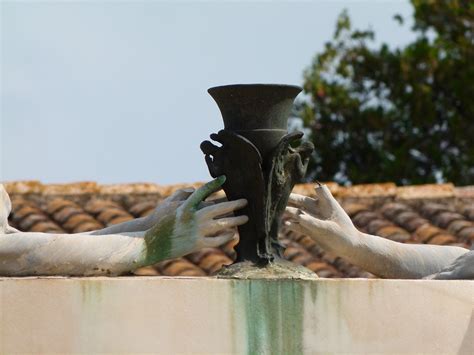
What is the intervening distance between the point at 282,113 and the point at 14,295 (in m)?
1.42

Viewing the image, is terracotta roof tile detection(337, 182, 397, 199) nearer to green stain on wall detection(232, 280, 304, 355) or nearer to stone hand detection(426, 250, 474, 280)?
stone hand detection(426, 250, 474, 280)

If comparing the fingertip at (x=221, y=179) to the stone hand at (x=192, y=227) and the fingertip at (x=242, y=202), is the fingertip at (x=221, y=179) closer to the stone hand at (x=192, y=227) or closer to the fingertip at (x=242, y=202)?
the stone hand at (x=192, y=227)

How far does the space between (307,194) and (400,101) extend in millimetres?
10530

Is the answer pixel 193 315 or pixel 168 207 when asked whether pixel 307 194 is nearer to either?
pixel 168 207

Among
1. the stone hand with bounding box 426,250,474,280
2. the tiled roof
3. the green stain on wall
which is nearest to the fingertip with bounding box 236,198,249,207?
the green stain on wall

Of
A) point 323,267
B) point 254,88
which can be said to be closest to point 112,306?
point 254,88

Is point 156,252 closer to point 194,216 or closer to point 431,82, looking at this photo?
point 194,216

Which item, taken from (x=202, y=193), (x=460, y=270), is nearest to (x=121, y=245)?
(x=202, y=193)

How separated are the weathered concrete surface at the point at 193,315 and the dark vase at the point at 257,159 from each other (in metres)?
0.27

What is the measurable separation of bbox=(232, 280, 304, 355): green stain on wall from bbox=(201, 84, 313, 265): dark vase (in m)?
0.18

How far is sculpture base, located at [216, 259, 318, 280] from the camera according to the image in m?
6.29

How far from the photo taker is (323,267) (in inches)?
425

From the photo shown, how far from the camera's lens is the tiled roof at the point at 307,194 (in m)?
11.1

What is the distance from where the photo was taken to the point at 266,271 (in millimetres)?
6344
